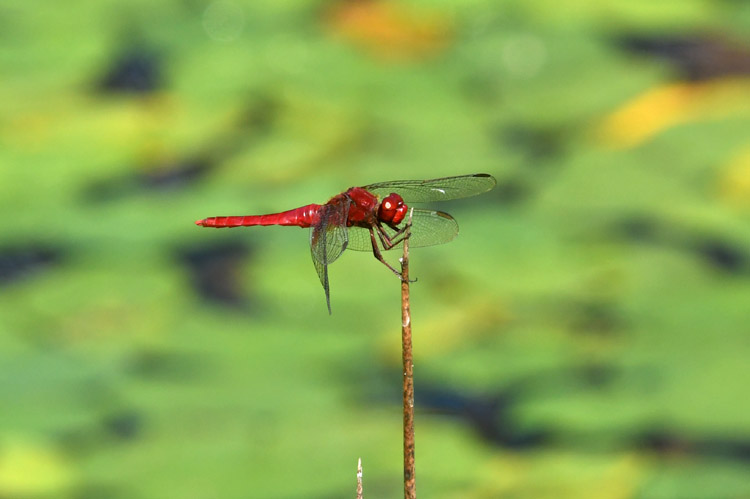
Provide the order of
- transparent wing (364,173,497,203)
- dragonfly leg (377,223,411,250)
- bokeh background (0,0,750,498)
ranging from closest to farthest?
1. dragonfly leg (377,223,411,250)
2. transparent wing (364,173,497,203)
3. bokeh background (0,0,750,498)

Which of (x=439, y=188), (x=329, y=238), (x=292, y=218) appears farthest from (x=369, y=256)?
(x=329, y=238)

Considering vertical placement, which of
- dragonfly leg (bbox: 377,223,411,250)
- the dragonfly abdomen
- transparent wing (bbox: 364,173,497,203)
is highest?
transparent wing (bbox: 364,173,497,203)

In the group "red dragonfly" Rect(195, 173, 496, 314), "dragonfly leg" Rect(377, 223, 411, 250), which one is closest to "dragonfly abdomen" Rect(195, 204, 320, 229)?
"red dragonfly" Rect(195, 173, 496, 314)

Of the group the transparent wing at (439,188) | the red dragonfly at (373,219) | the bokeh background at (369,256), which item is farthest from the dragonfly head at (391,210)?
the bokeh background at (369,256)

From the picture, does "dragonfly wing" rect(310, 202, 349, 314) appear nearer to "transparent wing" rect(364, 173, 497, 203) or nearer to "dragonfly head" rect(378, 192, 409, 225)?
"dragonfly head" rect(378, 192, 409, 225)

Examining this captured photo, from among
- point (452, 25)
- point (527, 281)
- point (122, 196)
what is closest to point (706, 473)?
point (527, 281)

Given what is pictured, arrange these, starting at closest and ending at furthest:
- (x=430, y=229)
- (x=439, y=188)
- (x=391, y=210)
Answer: (x=391, y=210)
(x=430, y=229)
(x=439, y=188)

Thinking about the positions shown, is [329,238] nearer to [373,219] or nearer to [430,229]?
[373,219]

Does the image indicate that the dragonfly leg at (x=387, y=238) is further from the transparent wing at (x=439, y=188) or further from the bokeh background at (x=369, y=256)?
the bokeh background at (x=369, y=256)
